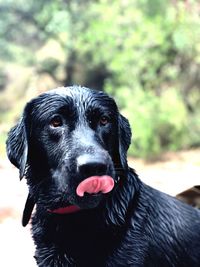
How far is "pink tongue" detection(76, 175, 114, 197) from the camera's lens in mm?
2799

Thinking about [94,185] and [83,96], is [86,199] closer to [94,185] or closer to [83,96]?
[94,185]

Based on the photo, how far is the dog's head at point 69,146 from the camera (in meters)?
2.87

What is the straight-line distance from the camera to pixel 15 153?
3234 millimetres

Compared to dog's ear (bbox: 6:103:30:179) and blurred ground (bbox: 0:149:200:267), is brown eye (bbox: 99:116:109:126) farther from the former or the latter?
blurred ground (bbox: 0:149:200:267)

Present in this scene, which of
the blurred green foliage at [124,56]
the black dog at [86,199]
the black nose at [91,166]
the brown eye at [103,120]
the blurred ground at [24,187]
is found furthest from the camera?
the blurred green foliage at [124,56]

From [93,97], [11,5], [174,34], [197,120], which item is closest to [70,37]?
[11,5]

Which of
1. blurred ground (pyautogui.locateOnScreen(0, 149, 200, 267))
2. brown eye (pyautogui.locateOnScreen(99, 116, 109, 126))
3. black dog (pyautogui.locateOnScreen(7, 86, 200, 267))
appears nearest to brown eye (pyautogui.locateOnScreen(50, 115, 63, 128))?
black dog (pyautogui.locateOnScreen(7, 86, 200, 267))

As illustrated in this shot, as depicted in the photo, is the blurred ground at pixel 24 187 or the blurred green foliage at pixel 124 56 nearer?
the blurred ground at pixel 24 187

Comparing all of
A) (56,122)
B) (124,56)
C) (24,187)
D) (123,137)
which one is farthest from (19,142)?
(124,56)

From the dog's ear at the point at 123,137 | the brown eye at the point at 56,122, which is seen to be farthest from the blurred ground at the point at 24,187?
the brown eye at the point at 56,122

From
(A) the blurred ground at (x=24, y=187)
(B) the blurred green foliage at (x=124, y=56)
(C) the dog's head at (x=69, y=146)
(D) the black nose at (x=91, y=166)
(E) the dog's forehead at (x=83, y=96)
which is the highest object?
(B) the blurred green foliage at (x=124, y=56)

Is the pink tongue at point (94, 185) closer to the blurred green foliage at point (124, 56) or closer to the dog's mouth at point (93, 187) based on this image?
the dog's mouth at point (93, 187)

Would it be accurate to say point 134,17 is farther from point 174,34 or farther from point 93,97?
point 93,97

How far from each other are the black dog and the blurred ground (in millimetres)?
1712
